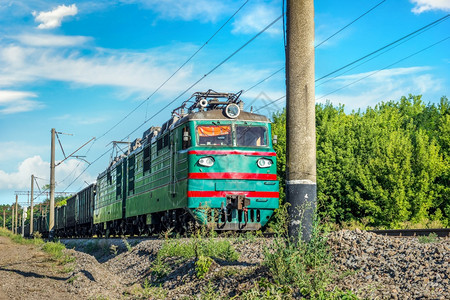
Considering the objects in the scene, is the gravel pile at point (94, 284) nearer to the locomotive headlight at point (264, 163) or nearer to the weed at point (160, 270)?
the weed at point (160, 270)

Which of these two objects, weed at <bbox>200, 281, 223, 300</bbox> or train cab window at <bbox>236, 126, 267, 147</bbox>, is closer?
weed at <bbox>200, 281, 223, 300</bbox>

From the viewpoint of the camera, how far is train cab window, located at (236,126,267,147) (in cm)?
1522

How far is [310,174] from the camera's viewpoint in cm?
706

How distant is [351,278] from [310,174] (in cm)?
142

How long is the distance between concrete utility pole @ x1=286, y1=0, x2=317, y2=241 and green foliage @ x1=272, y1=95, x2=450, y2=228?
34995 mm

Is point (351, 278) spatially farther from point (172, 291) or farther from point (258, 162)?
point (258, 162)

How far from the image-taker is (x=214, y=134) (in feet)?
49.4

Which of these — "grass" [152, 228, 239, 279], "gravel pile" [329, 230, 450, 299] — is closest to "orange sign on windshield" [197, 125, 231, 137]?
"grass" [152, 228, 239, 279]

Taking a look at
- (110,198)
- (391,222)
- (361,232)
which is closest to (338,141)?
(391,222)

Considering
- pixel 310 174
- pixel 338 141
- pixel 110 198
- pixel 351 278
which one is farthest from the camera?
pixel 338 141

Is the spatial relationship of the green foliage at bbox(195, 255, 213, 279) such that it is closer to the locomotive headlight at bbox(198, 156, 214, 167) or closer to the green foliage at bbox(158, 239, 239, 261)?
the green foliage at bbox(158, 239, 239, 261)

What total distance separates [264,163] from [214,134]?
64.0 inches

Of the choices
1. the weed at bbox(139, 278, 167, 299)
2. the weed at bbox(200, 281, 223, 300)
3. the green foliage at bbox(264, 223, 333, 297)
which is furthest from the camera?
the weed at bbox(139, 278, 167, 299)

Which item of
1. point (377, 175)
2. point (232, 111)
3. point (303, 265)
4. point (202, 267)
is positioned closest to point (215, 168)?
point (232, 111)
